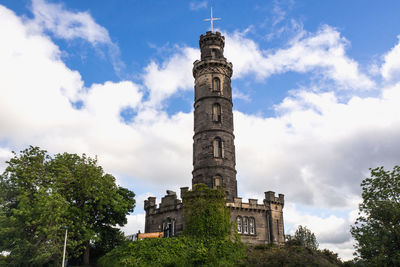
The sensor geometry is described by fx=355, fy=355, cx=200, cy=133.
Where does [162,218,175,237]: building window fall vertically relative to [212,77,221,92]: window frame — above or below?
below

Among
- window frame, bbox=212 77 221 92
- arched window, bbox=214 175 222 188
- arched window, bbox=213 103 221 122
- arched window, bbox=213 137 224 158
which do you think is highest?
window frame, bbox=212 77 221 92

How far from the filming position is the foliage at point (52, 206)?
3291 centimetres

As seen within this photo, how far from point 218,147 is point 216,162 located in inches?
85.8

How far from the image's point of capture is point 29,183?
3519 centimetres

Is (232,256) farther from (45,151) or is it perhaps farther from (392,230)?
(45,151)

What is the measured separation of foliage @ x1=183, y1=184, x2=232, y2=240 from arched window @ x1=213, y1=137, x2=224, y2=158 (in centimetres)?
811

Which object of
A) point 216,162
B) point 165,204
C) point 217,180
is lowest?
point 165,204

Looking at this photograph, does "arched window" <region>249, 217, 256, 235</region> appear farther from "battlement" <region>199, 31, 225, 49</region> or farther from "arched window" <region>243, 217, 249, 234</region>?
"battlement" <region>199, 31, 225, 49</region>

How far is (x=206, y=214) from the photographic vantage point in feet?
116

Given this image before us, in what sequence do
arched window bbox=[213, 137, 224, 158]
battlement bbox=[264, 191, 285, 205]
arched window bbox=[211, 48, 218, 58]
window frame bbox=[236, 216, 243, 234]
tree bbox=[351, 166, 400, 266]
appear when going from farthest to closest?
arched window bbox=[211, 48, 218, 58], arched window bbox=[213, 137, 224, 158], battlement bbox=[264, 191, 285, 205], window frame bbox=[236, 216, 243, 234], tree bbox=[351, 166, 400, 266]

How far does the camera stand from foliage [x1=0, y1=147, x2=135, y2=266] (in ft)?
108

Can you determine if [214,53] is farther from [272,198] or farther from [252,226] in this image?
[252,226]

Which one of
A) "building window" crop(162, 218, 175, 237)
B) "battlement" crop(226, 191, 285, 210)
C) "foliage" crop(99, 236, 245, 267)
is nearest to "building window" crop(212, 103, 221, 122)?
"battlement" crop(226, 191, 285, 210)

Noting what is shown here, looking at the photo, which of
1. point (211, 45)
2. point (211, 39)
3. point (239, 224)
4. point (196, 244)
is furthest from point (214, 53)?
point (196, 244)
